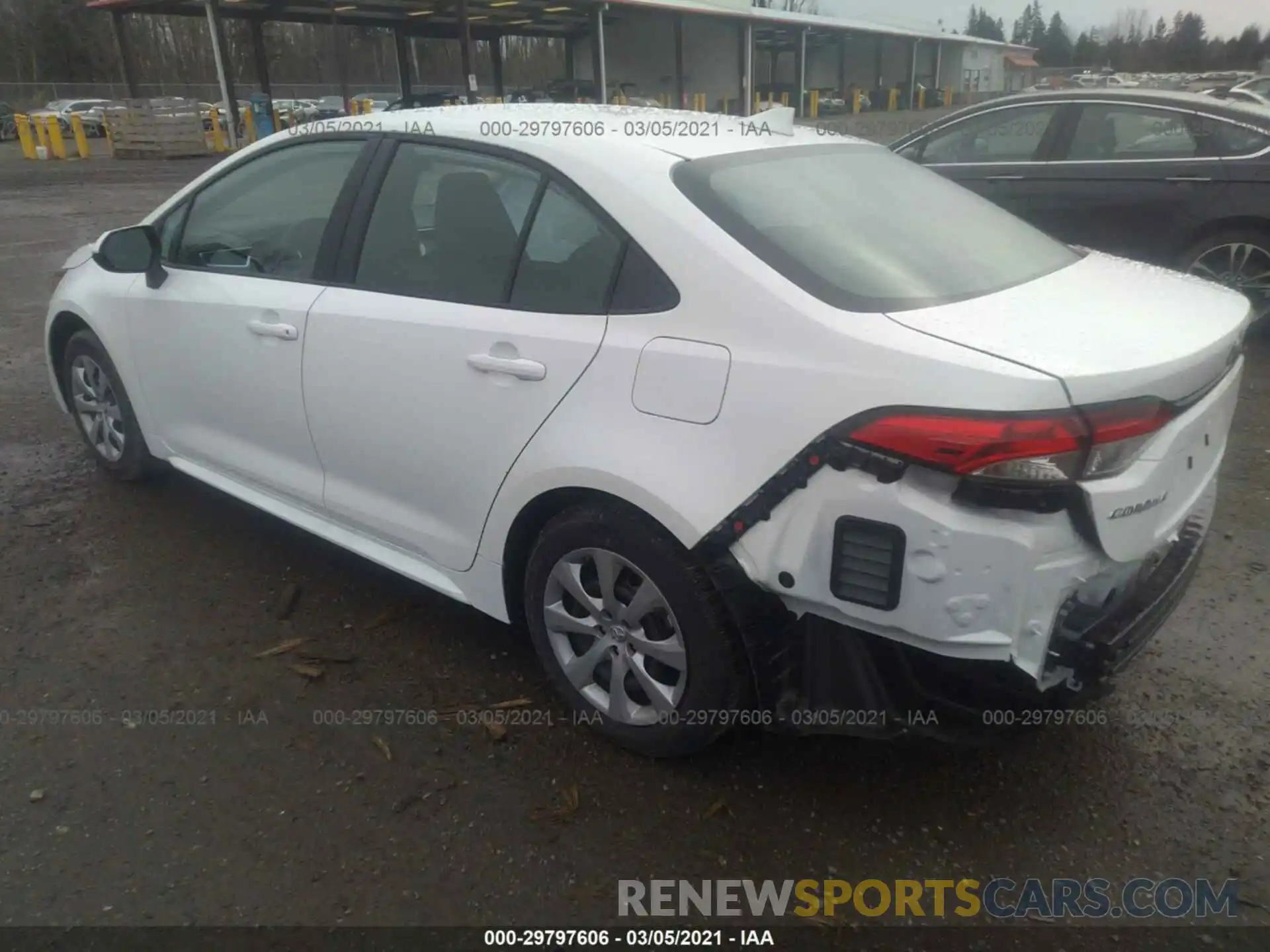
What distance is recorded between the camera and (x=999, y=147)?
23.0 ft

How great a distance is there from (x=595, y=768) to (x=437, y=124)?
6.59ft

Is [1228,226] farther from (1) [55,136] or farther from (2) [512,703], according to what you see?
(1) [55,136]

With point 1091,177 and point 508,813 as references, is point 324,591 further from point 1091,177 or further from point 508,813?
point 1091,177

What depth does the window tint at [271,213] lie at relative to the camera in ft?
10.6

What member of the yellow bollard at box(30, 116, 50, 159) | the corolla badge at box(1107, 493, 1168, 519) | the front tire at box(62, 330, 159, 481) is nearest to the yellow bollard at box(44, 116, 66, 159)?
the yellow bollard at box(30, 116, 50, 159)

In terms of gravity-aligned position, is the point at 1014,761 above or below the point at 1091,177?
below

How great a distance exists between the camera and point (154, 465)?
4.28 metres

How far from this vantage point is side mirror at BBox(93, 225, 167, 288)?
3.65 m

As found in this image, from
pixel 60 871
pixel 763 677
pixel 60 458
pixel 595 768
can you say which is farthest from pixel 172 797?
pixel 60 458

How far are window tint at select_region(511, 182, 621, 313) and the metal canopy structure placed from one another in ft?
71.1

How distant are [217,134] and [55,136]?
404cm

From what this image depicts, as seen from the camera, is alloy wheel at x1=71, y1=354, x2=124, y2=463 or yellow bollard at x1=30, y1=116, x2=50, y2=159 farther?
yellow bollard at x1=30, y1=116, x2=50, y2=159

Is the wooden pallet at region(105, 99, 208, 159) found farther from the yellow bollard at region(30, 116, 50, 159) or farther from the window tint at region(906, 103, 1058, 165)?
the window tint at region(906, 103, 1058, 165)

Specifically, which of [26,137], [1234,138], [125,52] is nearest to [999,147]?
[1234,138]
